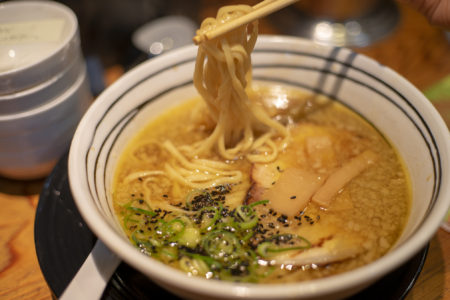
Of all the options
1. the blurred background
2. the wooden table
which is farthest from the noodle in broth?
the blurred background

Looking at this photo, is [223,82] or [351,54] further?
[351,54]

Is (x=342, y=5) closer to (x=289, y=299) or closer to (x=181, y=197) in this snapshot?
(x=181, y=197)

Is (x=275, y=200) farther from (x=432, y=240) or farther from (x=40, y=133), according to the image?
(x=40, y=133)

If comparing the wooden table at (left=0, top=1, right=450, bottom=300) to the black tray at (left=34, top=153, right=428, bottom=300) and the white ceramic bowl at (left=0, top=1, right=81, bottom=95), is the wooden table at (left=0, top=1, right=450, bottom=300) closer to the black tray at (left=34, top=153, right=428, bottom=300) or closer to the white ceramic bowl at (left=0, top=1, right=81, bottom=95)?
the black tray at (left=34, top=153, right=428, bottom=300)

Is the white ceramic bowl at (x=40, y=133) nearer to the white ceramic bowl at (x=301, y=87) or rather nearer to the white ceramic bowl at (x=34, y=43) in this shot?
the white ceramic bowl at (x=34, y=43)

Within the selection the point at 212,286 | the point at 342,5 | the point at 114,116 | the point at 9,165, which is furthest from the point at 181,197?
the point at 342,5
